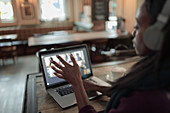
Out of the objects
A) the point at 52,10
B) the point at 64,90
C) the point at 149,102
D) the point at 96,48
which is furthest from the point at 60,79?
the point at 52,10

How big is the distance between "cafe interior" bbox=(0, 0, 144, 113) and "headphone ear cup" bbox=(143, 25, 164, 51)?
0.26m

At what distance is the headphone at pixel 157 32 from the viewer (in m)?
0.49

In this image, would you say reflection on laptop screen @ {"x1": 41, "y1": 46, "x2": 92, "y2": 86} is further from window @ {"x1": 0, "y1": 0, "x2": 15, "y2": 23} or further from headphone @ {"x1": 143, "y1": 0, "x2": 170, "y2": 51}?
window @ {"x1": 0, "y1": 0, "x2": 15, "y2": 23}

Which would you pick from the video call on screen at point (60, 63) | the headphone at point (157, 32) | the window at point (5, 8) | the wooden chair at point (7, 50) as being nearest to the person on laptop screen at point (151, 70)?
the headphone at point (157, 32)

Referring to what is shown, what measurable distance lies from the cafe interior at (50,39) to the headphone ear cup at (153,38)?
26 cm

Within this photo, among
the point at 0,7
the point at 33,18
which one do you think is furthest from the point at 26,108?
the point at 33,18

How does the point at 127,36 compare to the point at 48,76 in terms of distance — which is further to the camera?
the point at 127,36

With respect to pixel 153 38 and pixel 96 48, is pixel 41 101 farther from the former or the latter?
pixel 96 48

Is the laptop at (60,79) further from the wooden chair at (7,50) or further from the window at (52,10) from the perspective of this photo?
the window at (52,10)

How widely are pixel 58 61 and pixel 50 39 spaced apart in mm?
2482

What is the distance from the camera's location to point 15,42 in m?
5.61

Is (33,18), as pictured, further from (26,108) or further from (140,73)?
(140,73)

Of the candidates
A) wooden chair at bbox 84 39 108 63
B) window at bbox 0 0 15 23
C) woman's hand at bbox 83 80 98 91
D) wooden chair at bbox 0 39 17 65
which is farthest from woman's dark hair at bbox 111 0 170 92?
wooden chair at bbox 0 39 17 65

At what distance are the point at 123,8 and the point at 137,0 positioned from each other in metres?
0.72
